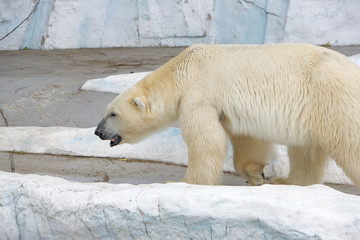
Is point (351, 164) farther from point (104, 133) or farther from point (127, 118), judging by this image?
point (104, 133)

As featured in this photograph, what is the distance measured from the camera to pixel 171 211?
2.65m

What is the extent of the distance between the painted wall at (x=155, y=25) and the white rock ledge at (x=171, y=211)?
22.5ft

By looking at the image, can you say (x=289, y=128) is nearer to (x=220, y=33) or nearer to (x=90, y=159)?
(x=90, y=159)

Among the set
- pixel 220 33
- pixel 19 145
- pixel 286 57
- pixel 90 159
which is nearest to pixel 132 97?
pixel 286 57

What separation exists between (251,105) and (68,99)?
333cm

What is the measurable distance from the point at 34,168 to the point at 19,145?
552 mm

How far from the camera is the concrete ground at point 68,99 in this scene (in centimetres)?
477

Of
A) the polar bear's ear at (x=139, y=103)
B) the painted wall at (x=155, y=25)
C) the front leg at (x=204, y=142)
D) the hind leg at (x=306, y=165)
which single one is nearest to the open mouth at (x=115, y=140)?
the polar bear's ear at (x=139, y=103)

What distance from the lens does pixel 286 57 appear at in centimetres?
355

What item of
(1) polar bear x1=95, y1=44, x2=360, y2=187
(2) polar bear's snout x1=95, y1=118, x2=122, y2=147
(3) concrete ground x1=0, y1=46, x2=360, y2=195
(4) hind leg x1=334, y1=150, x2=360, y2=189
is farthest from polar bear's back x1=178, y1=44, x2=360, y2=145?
(3) concrete ground x1=0, y1=46, x2=360, y2=195

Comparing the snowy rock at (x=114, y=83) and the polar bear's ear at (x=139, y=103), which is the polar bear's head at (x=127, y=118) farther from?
the snowy rock at (x=114, y=83)

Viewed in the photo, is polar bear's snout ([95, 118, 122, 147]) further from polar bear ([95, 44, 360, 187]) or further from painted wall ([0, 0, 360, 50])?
painted wall ([0, 0, 360, 50])

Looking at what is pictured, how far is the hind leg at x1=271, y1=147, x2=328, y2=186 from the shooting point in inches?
155

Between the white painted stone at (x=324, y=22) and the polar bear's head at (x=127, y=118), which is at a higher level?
the polar bear's head at (x=127, y=118)
